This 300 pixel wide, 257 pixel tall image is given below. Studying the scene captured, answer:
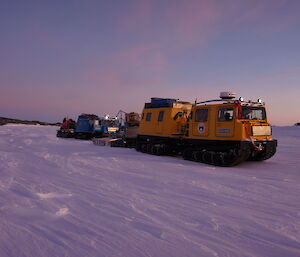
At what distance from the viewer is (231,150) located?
9.24 meters

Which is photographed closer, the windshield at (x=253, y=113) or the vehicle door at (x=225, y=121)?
the vehicle door at (x=225, y=121)

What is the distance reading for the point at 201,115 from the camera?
10.7 metres

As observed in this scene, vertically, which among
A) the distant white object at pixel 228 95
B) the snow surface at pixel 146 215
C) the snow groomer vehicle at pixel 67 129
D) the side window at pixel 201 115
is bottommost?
the snow surface at pixel 146 215

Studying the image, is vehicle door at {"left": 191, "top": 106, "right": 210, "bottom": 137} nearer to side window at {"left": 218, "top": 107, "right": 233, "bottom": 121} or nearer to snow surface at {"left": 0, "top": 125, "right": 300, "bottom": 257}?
side window at {"left": 218, "top": 107, "right": 233, "bottom": 121}

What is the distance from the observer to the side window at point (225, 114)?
31.4 ft

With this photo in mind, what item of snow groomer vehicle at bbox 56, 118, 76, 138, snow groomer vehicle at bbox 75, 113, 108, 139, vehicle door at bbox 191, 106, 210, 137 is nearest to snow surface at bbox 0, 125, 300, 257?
vehicle door at bbox 191, 106, 210, 137

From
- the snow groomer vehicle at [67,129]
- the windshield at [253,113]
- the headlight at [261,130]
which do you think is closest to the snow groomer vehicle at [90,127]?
the snow groomer vehicle at [67,129]

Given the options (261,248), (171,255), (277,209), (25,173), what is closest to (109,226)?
(171,255)

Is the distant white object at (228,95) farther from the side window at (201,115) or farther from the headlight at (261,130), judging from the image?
the headlight at (261,130)

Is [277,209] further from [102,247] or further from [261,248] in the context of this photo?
[102,247]

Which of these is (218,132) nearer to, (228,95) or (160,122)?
(228,95)

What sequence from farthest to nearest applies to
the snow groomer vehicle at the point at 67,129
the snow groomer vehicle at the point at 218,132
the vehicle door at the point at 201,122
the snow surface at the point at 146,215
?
the snow groomer vehicle at the point at 67,129
the vehicle door at the point at 201,122
the snow groomer vehicle at the point at 218,132
the snow surface at the point at 146,215

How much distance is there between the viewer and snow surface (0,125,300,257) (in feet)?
10.2

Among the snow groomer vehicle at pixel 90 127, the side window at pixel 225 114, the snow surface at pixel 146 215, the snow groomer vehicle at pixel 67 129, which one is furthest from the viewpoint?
the snow groomer vehicle at pixel 67 129
